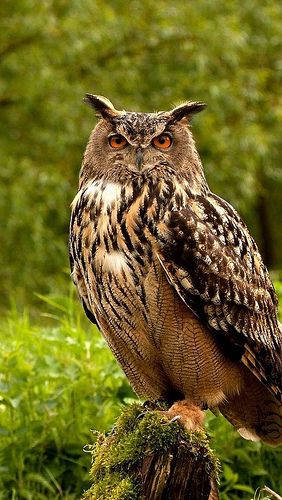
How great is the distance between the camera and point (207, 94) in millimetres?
12625

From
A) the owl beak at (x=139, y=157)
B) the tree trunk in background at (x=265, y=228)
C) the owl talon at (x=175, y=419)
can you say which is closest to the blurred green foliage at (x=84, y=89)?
the tree trunk in background at (x=265, y=228)

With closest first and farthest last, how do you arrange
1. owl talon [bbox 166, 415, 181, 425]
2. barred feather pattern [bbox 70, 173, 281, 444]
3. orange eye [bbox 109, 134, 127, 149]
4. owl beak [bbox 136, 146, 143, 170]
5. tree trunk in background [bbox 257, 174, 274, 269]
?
owl talon [bbox 166, 415, 181, 425] < barred feather pattern [bbox 70, 173, 281, 444] < owl beak [bbox 136, 146, 143, 170] < orange eye [bbox 109, 134, 127, 149] < tree trunk in background [bbox 257, 174, 274, 269]

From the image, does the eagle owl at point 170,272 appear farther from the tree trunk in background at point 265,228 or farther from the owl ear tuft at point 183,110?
the tree trunk in background at point 265,228

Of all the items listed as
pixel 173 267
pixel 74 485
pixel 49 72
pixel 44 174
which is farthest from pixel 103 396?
pixel 49 72

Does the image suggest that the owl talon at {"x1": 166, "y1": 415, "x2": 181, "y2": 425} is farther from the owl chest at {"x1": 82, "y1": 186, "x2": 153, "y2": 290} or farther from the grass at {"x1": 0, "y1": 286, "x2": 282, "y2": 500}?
the grass at {"x1": 0, "y1": 286, "x2": 282, "y2": 500}

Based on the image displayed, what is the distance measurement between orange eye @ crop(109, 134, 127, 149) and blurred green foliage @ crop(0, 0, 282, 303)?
734cm

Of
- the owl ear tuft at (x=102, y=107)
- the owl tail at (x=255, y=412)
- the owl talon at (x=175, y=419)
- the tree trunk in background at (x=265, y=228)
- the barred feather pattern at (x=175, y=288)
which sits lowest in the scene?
the owl talon at (x=175, y=419)

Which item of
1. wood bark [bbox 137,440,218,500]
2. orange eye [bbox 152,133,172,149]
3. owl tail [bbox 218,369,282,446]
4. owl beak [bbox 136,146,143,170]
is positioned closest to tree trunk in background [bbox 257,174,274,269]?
owl tail [bbox 218,369,282,446]

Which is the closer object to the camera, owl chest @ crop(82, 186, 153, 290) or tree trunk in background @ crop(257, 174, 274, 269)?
owl chest @ crop(82, 186, 153, 290)

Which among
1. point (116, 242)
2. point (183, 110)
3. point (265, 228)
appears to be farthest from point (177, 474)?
point (265, 228)

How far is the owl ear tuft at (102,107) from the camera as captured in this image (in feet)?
13.6

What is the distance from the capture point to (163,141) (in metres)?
4.05

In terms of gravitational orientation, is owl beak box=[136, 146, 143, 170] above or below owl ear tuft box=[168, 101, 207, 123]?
below

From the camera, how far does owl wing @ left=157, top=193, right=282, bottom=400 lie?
3.82 m
